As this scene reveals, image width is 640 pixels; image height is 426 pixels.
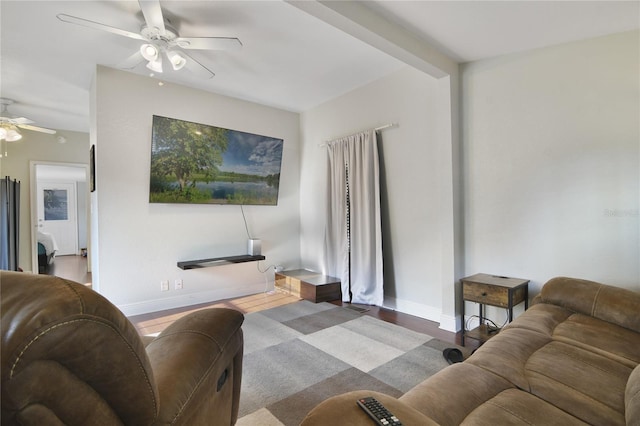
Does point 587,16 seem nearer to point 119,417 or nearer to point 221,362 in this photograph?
point 221,362

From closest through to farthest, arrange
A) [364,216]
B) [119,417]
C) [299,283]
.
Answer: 1. [119,417]
2. [364,216]
3. [299,283]

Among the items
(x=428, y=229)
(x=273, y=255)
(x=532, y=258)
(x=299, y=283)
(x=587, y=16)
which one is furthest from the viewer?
(x=273, y=255)

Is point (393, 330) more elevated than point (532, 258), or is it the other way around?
point (532, 258)

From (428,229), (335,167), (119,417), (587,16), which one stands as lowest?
(119,417)

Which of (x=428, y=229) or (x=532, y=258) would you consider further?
(x=428, y=229)

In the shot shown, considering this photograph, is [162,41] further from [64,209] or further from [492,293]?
[64,209]

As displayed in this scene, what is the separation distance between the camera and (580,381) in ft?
4.01

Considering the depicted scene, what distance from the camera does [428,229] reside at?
322 cm

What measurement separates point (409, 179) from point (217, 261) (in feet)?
7.93

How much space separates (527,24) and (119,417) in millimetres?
3035

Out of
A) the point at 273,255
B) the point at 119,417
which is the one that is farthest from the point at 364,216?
the point at 119,417

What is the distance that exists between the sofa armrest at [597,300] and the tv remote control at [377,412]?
171 centimetres

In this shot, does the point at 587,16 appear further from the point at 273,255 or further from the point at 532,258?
the point at 273,255

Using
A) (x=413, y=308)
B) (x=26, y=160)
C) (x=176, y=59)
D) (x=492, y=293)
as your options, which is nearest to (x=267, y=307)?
(x=413, y=308)
